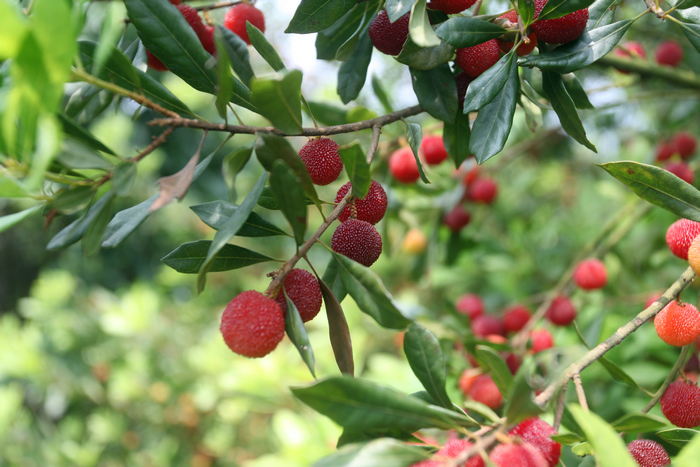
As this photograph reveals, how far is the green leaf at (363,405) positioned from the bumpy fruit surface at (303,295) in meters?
0.12

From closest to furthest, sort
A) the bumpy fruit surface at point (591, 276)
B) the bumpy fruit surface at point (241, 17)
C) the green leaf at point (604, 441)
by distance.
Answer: the green leaf at point (604, 441) → the bumpy fruit surface at point (241, 17) → the bumpy fruit surface at point (591, 276)

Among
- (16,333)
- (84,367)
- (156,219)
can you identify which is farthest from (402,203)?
(156,219)

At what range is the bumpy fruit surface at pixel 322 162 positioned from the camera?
1.81 feet

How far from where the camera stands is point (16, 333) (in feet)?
7.61

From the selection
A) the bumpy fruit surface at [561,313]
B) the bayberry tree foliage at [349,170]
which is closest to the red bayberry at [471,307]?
the bumpy fruit surface at [561,313]

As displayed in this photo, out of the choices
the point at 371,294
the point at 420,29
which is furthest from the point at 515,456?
the point at 420,29

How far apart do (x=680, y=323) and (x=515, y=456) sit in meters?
0.28

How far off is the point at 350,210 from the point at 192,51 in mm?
256

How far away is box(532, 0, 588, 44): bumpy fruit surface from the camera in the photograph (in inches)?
21.8

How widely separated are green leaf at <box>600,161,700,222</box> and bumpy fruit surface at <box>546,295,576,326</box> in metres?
0.64

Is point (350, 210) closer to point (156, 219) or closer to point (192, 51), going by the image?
point (192, 51)

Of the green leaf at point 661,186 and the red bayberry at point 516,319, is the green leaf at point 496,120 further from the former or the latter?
the red bayberry at point 516,319

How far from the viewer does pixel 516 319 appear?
1253mm

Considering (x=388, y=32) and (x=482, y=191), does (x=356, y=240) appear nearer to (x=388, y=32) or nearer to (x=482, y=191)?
(x=388, y=32)
